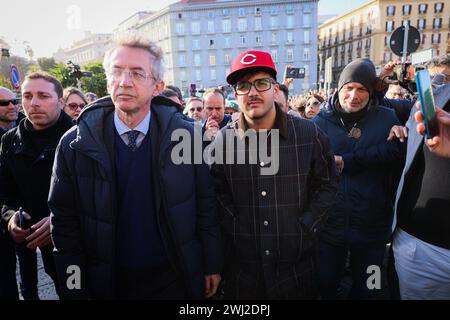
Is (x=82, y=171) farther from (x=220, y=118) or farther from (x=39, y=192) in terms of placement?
(x=220, y=118)

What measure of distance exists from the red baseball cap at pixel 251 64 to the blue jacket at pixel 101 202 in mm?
507

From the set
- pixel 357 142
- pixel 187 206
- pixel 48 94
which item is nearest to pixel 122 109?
pixel 187 206

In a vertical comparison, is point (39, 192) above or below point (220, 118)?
below

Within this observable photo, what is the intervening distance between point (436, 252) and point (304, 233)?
30.5 inches

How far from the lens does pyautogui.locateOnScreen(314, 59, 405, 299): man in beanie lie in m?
2.51

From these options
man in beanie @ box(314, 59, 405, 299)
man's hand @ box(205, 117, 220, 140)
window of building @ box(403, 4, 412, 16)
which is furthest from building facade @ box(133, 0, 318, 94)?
man in beanie @ box(314, 59, 405, 299)

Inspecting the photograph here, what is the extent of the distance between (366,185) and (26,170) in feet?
9.93


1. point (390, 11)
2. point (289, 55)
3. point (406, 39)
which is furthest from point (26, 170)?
point (390, 11)

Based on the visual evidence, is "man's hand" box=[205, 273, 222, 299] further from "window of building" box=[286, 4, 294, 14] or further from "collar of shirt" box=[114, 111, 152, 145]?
"window of building" box=[286, 4, 294, 14]

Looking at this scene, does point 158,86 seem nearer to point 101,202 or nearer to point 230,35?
point 101,202

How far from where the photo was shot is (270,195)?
1.96m

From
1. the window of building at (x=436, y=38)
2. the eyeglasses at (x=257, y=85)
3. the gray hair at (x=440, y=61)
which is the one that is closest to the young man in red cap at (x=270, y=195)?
the eyeglasses at (x=257, y=85)

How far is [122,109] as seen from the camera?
1.88m

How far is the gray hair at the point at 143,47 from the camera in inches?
75.6
